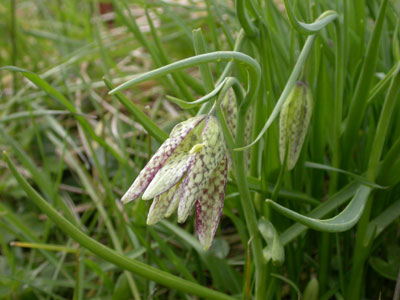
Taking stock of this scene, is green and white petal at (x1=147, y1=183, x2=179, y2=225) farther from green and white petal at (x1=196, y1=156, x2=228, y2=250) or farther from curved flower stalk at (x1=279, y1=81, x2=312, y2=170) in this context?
curved flower stalk at (x1=279, y1=81, x2=312, y2=170)

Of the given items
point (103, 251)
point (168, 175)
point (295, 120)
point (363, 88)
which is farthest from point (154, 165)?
point (363, 88)

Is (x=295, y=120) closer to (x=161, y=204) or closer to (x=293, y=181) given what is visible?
(x=293, y=181)

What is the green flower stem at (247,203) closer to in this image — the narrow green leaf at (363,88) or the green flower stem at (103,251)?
the green flower stem at (103,251)

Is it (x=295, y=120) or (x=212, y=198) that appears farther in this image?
(x=295, y=120)

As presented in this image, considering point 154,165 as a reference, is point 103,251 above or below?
below

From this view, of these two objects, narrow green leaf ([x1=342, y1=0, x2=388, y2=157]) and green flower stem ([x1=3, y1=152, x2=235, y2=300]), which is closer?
green flower stem ([x1=3, y1=152, x2=235, y2=300])

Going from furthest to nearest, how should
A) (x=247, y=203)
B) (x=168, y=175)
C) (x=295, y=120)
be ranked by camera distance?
(x=295, y=120) → (x=247, y=203) → (x=168, y=175)

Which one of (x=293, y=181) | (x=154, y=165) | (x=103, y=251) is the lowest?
(x=293, y=181)

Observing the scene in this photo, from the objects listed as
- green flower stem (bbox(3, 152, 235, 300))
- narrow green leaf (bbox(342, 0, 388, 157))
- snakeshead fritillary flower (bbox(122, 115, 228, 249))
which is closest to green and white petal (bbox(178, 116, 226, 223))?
snakeshead fritillary flower (bbox(122, 115, 228, 249))
